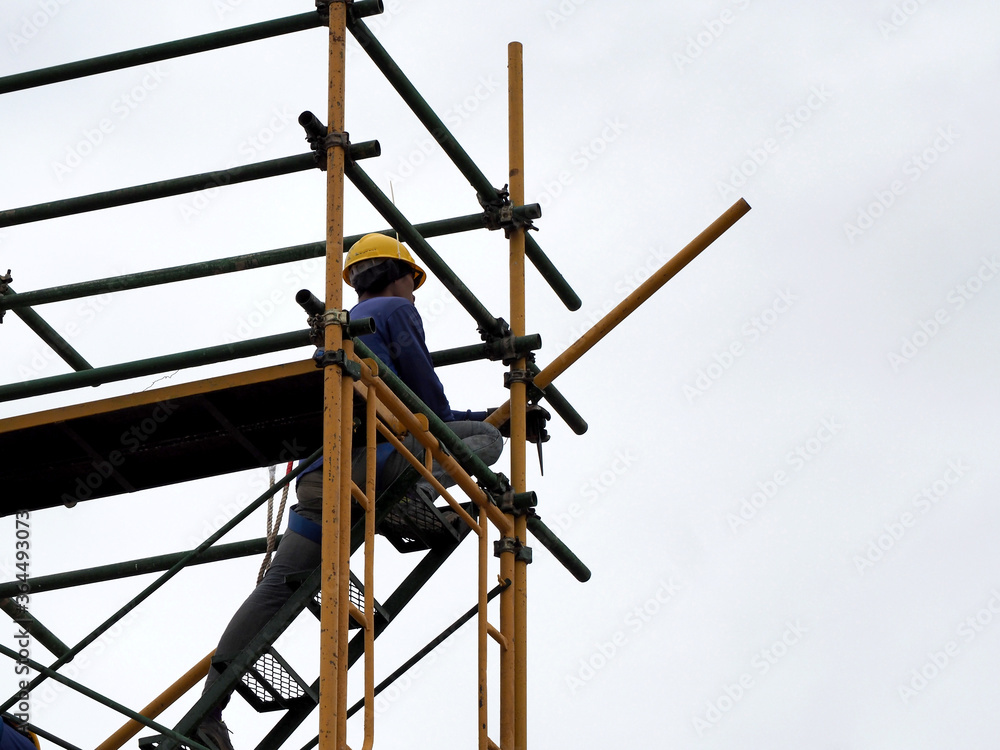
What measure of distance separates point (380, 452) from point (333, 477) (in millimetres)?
1139

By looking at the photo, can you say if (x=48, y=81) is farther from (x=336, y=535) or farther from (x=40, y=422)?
(x=336, y=535)

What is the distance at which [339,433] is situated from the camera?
711cm

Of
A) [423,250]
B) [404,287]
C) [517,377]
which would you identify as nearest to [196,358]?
[423,250]

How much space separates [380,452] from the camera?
8.12 metres

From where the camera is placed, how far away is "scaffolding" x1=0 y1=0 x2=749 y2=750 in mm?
7258

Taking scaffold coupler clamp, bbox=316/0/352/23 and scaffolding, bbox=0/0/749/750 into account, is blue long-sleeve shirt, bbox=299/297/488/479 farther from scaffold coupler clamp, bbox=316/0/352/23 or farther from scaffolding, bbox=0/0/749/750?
scaffold coupler clamp, bbox=316/0/352/23

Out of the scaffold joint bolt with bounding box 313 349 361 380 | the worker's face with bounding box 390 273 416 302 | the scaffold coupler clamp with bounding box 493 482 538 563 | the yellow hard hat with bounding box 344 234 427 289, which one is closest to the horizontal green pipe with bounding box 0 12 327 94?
the yellow hard hat with bounding box 344 234 427 289

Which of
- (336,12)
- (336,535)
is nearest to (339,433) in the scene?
(336,535)

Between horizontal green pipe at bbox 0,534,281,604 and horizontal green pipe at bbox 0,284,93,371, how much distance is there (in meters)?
1.34

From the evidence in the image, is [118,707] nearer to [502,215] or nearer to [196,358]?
[196,358]

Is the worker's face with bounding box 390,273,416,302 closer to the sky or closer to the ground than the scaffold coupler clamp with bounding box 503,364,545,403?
closer to the sky

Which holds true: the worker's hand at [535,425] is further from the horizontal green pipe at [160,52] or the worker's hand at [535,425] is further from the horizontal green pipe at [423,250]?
the horizontal green pipe at [160,52]

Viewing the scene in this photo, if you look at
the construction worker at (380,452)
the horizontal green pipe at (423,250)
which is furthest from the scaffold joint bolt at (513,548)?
the horizontal green pipe at (423,250)

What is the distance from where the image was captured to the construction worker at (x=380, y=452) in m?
7.84
